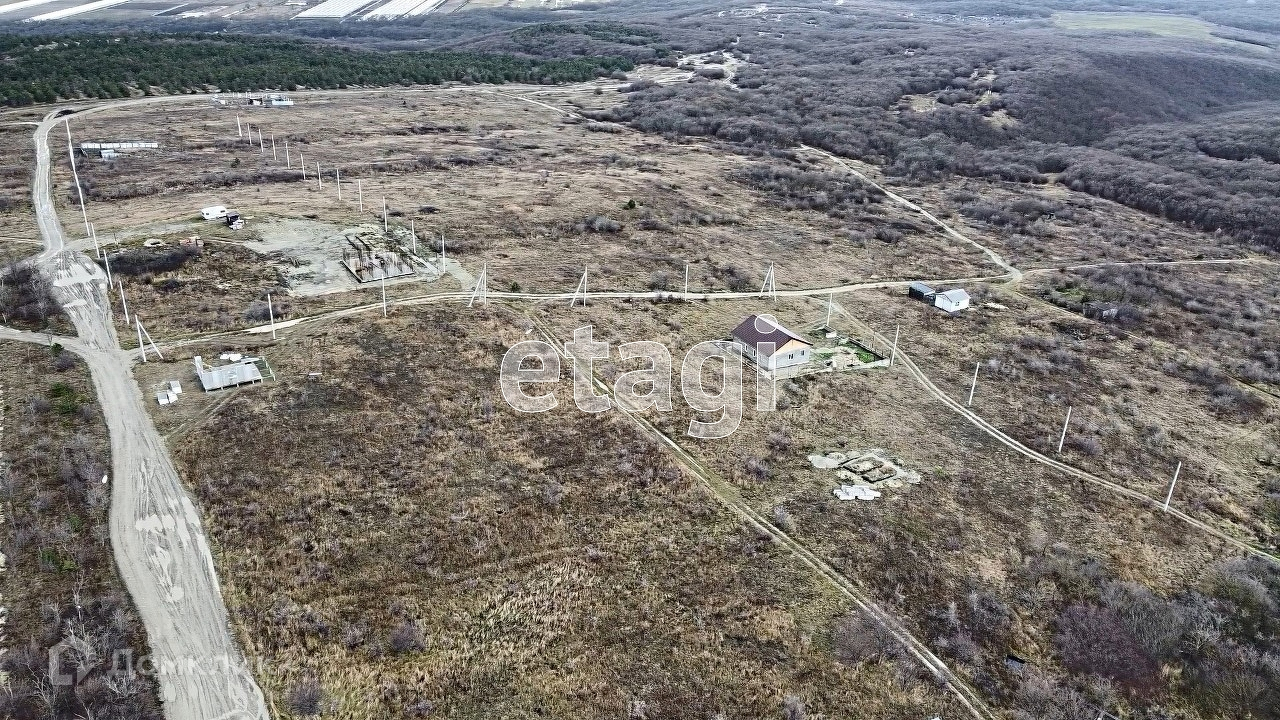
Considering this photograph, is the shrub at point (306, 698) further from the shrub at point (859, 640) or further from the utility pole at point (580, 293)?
the utility pole at point (580, 293)

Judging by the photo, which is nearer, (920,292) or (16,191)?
(920,292)

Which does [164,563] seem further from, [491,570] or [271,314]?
[271,314]

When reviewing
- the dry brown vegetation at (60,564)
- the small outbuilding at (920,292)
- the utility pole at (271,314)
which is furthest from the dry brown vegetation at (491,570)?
the small outbuilding at (920,292)

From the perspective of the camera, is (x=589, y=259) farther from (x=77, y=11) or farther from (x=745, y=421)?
(x=77, y=11)

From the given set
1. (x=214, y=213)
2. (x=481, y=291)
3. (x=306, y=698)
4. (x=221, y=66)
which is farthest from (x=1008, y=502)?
(x=221, y=66)

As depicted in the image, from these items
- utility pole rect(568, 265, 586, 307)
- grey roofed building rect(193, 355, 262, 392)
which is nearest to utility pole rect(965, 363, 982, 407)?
utility pole rect(568, 265, 586, 307)

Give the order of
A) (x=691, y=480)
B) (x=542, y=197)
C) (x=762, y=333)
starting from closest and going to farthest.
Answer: (x=691, y=480) → (x=762, y=333) → (x=542, y=197)

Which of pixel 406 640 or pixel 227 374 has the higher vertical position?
pixel 227 374
